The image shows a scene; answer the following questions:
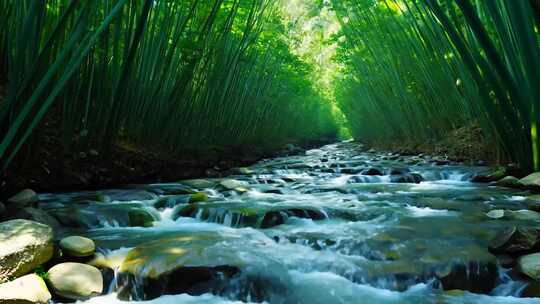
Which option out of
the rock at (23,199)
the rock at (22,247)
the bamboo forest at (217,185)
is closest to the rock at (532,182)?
the bamboo forest at (217,185)

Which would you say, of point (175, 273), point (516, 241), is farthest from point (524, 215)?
point (175, 273)

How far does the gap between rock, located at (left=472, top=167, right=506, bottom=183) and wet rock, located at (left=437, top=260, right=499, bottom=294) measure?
3.38 metres

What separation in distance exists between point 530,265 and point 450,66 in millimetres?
4476

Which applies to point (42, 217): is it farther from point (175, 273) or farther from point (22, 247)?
point (175, 273)

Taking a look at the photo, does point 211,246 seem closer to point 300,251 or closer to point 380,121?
point 300,251

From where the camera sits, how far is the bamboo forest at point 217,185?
235cm

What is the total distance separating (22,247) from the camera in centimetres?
225

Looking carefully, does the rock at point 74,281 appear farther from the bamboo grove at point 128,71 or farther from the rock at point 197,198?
the rock at point 197,198

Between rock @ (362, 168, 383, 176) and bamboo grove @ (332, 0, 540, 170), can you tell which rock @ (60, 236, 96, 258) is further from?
rock @ (362, 168, 383, 176)

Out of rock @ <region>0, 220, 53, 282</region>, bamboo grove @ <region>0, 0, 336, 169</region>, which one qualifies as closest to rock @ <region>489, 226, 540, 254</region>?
rock @ <region>0, 220, 53, 282</region>

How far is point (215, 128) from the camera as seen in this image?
8852 mm

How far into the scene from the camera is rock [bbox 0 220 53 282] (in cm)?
213

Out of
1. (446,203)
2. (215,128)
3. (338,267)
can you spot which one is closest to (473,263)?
(338,267)

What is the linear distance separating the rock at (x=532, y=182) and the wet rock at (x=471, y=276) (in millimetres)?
2298
